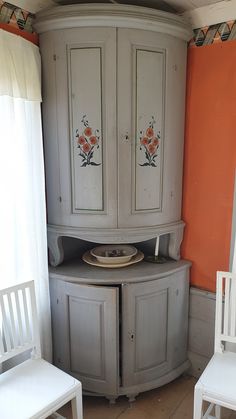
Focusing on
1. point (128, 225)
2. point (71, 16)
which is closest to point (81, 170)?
point (128, 225)

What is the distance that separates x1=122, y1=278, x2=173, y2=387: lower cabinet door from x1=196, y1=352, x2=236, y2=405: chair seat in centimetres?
41

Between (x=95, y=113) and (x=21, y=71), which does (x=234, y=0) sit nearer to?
(x=95, y=113)

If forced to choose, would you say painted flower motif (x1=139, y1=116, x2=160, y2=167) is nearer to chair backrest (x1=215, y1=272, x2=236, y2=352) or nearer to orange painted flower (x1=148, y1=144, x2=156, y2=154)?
orange painted flower (x1=148, y1=144, x2=156, y2=154)

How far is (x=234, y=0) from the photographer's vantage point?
1.82 meters

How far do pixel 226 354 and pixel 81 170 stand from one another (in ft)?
4.01

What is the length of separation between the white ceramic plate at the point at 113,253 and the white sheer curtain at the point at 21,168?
0.34 metres

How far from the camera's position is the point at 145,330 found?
1942 millimetres

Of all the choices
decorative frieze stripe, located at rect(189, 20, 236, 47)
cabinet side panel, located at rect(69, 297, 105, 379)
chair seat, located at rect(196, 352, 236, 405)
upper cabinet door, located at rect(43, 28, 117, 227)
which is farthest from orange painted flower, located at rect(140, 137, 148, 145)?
chair seat, located at rect(196, 352, 236, 405)

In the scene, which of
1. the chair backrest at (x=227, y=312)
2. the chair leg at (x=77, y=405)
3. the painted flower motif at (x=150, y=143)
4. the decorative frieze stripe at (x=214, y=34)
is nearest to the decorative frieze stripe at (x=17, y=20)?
the painted flower motif at (x=150, y=143)

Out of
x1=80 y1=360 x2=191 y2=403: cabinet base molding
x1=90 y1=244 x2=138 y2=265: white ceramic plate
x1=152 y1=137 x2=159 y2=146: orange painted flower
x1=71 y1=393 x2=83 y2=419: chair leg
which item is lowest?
x1=80 y1=360 x2=191 y2=403: cabinet base molding

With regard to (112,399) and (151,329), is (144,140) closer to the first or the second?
(151,329)

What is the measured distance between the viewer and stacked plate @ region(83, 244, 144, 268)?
1990 mm

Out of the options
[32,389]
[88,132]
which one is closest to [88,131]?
[88,132]

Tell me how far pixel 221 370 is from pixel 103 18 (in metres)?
1.80
